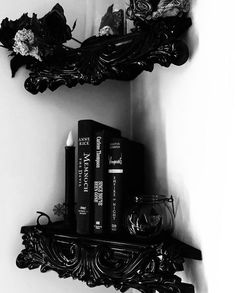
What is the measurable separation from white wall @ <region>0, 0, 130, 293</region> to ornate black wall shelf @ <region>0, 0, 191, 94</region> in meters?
0.06

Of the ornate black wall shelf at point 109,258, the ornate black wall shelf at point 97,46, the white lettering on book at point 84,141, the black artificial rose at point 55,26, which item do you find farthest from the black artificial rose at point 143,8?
the ornate black wall shelf at point 109,258

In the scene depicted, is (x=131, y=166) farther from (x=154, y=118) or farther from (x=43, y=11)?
(x=43, y=11)

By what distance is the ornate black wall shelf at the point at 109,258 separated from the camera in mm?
686

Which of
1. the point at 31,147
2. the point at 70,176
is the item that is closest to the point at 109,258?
the point at 70,176

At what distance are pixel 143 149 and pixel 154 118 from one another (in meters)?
0.10

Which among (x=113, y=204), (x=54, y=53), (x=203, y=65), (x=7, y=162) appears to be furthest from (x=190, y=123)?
(x=7, y=162)

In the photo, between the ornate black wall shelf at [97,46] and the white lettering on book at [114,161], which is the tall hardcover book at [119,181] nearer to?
the white lettering on book at [114,161]

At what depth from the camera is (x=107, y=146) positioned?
84 cm

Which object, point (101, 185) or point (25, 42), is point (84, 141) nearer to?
point (101, 185)

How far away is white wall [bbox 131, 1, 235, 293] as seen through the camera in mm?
589

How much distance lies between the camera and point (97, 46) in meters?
0.84

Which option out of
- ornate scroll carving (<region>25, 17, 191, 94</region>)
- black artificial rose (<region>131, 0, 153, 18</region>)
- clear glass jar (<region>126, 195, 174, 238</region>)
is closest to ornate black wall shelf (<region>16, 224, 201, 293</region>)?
clear glass jar (<region>126, 195, 174, 238</region>)

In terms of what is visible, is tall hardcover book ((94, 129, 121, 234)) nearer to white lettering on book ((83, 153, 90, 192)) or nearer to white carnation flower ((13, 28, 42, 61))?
white lettering on book ((83, 153, 90, 192))

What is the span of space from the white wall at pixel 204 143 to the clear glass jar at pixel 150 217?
3 cm
